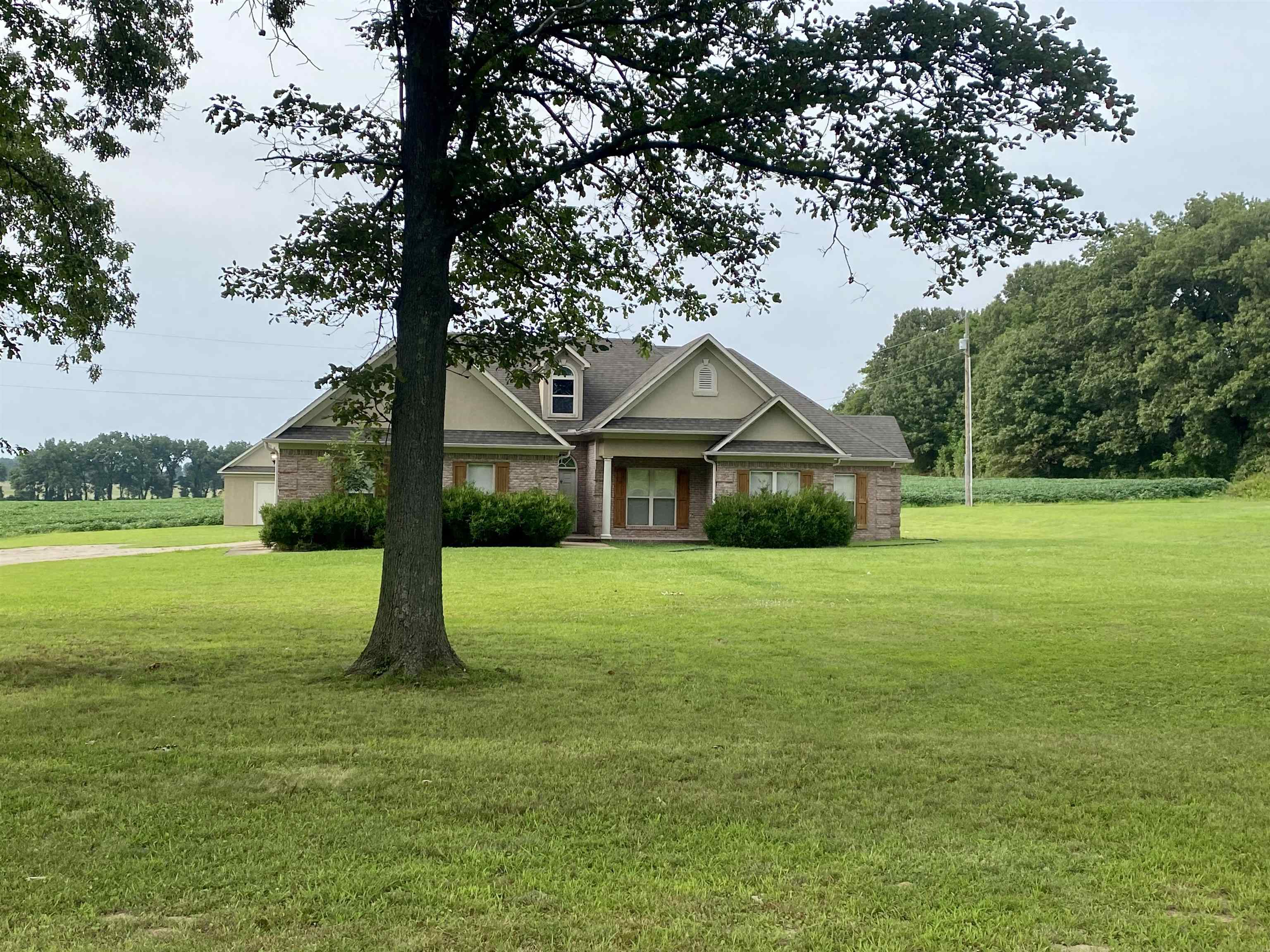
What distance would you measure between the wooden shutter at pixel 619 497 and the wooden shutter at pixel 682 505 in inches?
64.4

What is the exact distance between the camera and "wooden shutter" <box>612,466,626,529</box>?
30125mm

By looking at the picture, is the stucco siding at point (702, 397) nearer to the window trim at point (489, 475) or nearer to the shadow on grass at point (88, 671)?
the window trim at point (489, 475)

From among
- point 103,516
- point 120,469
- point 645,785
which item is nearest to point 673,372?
point 645,785

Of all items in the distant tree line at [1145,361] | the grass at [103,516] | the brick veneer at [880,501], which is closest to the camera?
the brick veneer at [880,501]

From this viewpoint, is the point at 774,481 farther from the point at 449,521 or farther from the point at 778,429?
the point at 449,521

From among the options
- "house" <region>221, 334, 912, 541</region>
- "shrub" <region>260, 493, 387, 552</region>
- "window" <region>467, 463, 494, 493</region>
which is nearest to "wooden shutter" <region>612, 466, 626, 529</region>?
"house" <region>221, 334, 912, 541</region>

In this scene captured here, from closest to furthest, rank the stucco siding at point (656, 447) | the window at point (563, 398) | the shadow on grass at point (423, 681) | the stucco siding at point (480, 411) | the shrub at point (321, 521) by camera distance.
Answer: the shadow on grass at point (423, 681) → the shrub at point (321, 521) → the stucco siding at point (480, 411) → the stucco siding at point (656, 447) → the window at point (563, 398)

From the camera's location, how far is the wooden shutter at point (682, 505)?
30781 mm

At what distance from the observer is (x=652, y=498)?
30.7 metres

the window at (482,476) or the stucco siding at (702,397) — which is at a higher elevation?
the stucco siding at (702,397)

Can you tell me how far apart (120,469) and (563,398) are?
276 feet

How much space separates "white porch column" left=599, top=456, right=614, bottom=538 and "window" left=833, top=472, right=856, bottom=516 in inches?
273

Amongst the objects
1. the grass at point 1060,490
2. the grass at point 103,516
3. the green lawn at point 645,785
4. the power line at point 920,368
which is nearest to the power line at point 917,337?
the power line at point 920,368

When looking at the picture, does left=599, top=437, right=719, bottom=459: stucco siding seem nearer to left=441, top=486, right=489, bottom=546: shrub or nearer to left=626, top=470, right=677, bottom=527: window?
left=626, top=470, right=677, bottom=527: window
